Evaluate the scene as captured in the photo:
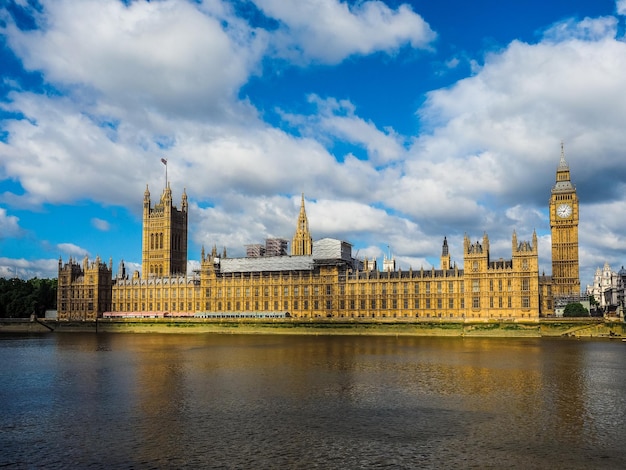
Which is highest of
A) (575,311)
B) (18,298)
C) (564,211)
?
(564,211)

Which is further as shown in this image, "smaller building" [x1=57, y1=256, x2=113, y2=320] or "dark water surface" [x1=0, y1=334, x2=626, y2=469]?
"smaller building" [x1=57, y1=256, x2=113, y2=320]

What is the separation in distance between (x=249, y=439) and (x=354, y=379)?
83.3 ft

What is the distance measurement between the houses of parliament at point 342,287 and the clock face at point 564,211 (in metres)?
0.27

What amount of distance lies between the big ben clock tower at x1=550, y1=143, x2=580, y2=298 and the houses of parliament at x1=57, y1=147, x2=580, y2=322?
0.94 feet

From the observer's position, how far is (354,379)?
62.8m

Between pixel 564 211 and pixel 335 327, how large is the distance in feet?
276

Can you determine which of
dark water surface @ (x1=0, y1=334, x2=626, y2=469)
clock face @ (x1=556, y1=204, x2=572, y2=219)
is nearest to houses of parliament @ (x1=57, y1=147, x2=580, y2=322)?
clock face @ (x1=556, y1=204, x2=572, y2=219)

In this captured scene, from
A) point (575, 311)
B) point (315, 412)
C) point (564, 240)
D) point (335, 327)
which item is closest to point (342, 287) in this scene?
point (335, 327)

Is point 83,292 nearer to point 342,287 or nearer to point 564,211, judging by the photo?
point 342,287

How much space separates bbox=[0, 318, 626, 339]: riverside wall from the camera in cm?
12619

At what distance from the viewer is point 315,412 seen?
4656 cm

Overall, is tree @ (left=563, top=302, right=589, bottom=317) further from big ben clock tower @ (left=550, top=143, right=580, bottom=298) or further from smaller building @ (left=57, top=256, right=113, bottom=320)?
smaller building @ (left=57, top=256, right=113, bottom=320)

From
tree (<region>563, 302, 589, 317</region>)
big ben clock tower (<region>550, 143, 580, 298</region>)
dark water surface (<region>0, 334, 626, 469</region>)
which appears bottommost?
dark water surface (<region>0, 334, 626, 469</region>)

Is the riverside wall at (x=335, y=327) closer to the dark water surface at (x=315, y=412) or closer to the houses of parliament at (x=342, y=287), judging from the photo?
the houses of parliament at (x=342, y=287)
